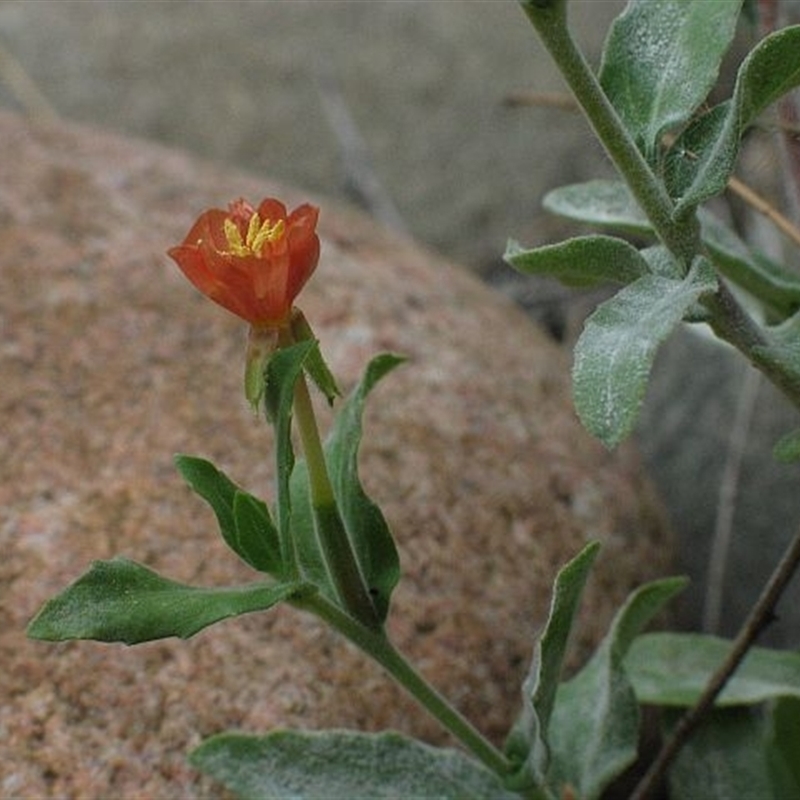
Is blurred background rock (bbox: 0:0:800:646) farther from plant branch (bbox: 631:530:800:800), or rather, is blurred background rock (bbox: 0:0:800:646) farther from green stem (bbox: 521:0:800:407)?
green stem (bbox: 521:0:800:407)

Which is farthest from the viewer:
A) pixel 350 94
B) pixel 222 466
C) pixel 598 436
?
pixel 350 94

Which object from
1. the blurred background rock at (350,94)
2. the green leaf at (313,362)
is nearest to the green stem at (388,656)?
the green leaf at (313,362)

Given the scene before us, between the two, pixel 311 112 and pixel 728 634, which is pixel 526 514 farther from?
pixel 311 112

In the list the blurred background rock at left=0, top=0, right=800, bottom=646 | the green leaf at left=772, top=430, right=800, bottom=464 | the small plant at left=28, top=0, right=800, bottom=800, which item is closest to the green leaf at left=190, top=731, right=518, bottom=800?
the small plant at left=28, top=0, right=800, bottom=800

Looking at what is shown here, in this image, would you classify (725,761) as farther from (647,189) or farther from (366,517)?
(647,189)

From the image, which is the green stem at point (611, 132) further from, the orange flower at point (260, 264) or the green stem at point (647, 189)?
the orange flower at point (260, 264)

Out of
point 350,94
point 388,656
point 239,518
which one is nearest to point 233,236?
point 239,518

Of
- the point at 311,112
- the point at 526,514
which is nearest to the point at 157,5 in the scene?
the point at 311,112
